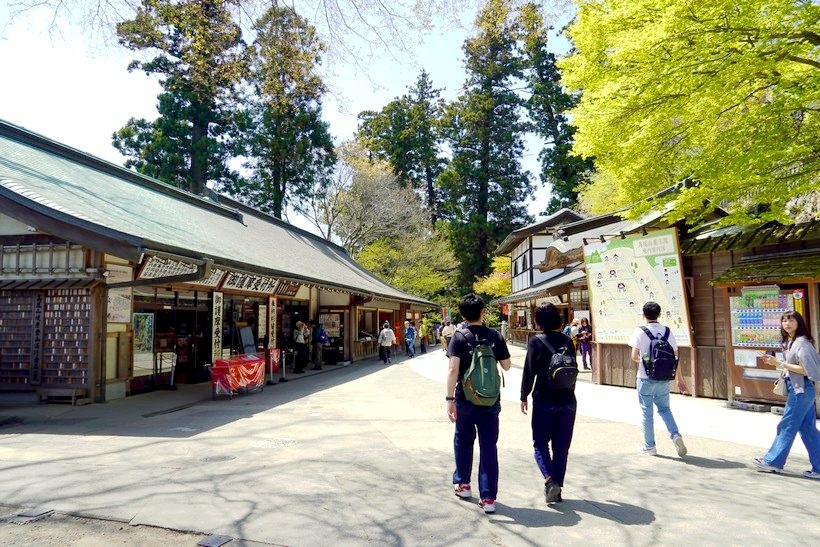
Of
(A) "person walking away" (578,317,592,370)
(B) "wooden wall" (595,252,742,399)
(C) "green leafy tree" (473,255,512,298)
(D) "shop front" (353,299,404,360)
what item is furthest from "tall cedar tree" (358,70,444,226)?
(B) "wooden wall" (595,252,742,399)

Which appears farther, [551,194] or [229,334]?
[551,194]

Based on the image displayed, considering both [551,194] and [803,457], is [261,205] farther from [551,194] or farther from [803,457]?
[803,457]

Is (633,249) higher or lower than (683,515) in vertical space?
higher

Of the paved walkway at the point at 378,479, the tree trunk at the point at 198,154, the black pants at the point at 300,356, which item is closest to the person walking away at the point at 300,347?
the black pants at the point at 300,356

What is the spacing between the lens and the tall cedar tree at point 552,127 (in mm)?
39875

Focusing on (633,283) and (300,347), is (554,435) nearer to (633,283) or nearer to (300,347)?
(633,283)

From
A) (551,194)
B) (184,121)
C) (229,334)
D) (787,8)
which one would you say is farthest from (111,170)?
(551,194)

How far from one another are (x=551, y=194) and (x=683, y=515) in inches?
1556

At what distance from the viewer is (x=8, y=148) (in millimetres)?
10750

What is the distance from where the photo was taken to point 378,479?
514cm

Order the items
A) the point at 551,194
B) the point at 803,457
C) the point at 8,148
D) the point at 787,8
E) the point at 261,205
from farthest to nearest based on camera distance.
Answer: the point at 551,194, the point at 261,205, the point at 8,148, the point at 787,8, the point at 803,457

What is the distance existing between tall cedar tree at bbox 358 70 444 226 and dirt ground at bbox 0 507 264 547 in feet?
139

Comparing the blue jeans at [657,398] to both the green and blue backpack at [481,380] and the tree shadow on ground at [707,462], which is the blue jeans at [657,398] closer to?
the tree shadow on ground at [707,462]

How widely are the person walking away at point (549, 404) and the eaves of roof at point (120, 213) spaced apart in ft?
21.0
